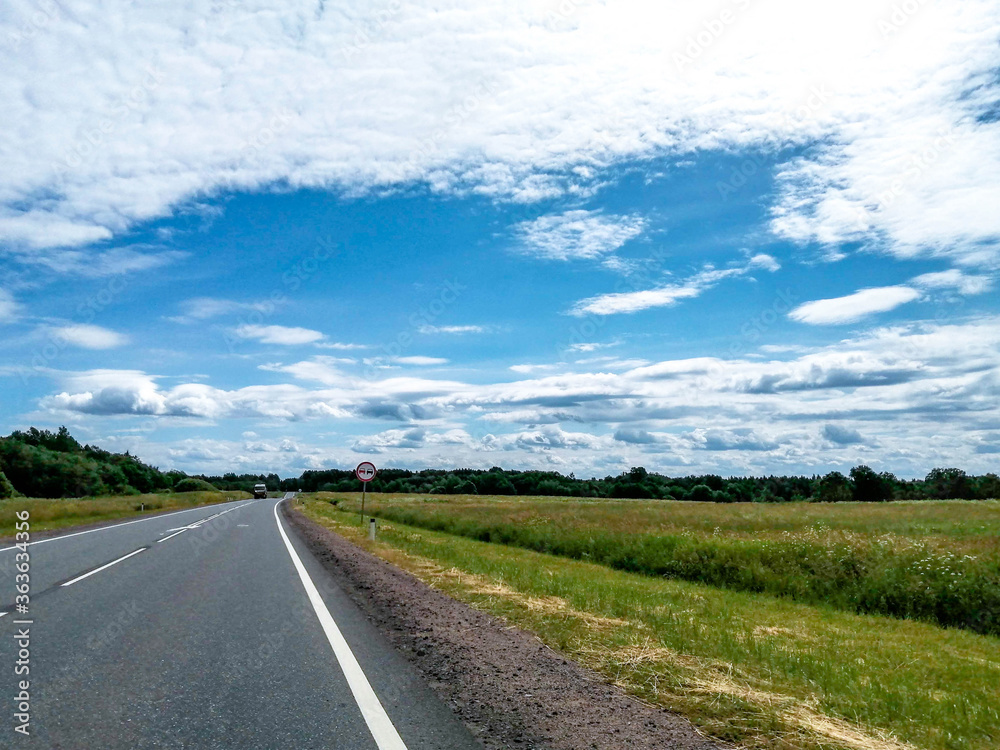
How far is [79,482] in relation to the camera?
100688 millimetres

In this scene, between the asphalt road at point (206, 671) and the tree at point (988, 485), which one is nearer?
the asphalt road at point (206, 671)

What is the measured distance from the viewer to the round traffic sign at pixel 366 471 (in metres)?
27.0

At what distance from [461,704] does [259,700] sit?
5.49 ft

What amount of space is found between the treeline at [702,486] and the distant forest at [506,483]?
5.5 inches

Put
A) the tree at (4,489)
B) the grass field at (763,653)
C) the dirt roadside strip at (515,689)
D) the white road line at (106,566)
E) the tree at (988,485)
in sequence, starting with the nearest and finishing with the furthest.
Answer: the dirt roadside strip at (515,689)
the grass field at (763,653)
the white road line at (106,566)
the tree at (4,489)
the tree at (988,485)

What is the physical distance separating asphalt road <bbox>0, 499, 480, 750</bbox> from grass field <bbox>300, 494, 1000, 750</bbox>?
2.25m

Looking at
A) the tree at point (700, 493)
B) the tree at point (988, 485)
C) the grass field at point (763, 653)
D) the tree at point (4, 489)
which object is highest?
the tree at point (988, 485)

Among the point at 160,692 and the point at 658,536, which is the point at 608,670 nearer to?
the point at 160,692

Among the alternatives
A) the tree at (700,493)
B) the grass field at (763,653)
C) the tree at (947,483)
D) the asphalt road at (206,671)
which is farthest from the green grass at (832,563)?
the tree at (947,483)

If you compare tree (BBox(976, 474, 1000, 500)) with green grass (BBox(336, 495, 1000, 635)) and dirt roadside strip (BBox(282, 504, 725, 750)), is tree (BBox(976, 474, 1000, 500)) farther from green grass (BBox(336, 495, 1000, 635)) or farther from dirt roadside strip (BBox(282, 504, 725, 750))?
dirt roadside strip (BBox(282, 504, 725, 750))

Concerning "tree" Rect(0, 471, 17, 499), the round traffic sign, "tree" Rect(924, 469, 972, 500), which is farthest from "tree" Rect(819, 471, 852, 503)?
"tree" Rect(0, 471, 17, 499)

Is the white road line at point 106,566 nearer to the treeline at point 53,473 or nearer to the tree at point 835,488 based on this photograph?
the treeline at point 53,473

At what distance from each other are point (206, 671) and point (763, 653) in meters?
6.15

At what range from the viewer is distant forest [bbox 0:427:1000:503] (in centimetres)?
9731
